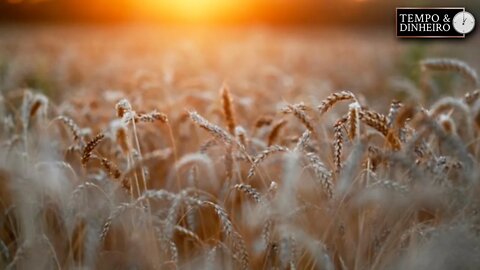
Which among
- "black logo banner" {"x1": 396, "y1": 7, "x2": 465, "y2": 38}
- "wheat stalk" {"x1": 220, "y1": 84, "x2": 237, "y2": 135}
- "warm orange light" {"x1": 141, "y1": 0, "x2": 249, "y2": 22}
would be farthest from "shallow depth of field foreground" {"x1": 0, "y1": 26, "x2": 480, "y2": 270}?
"warm orange light" {"x1": 141, "y1": 0, "x2": 249, "y2": 22}

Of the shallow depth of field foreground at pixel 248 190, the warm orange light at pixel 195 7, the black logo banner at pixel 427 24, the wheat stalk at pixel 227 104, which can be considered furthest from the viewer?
the warm orange light at pixel 195 7

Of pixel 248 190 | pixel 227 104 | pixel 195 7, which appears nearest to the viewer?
pixel 248 190

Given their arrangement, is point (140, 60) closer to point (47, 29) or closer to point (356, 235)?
point (47, 29)

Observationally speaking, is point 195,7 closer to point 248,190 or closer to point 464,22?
point 464,22

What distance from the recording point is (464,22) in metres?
1.98

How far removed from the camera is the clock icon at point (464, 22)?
1.96 m

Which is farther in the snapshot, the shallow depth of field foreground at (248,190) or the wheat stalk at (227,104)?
the wheat stalk at (227,104)

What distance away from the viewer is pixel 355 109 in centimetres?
135

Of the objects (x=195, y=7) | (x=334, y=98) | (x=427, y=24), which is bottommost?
(x=334, y=98)

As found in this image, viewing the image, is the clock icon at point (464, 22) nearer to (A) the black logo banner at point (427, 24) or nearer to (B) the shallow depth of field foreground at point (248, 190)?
(A) the black logo banner at point (427, 24)

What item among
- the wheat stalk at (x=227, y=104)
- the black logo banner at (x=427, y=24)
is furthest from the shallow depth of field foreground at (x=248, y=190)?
the black logo banner at (x=427, y=24)

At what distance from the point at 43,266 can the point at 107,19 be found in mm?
9084

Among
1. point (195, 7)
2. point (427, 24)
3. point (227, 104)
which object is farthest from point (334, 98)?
point (195, 7)

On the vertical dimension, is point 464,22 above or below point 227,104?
above
